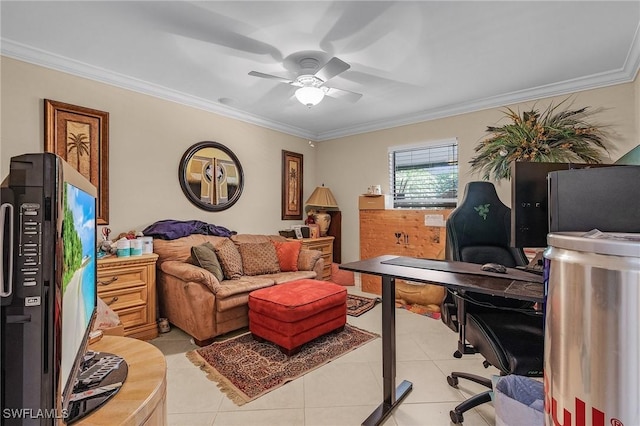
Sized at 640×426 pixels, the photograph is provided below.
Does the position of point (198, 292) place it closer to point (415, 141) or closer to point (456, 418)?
point (456, 418)

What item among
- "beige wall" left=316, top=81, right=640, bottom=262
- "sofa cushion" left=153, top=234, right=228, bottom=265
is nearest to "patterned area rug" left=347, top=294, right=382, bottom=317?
"beige wall" left=316, top=81, right=640, bottom=262

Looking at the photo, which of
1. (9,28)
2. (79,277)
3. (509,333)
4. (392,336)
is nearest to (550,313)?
(79,277)

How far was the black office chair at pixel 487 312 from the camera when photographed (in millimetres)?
1358

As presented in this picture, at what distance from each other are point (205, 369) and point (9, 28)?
9.36 ft

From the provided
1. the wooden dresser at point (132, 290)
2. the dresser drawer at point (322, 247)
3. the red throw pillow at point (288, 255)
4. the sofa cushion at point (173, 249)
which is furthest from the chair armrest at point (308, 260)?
the wooden dresser at point (132, 290)

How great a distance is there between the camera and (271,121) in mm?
4336

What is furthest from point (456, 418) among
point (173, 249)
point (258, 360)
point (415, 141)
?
point (415, 141)

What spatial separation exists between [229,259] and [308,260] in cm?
98

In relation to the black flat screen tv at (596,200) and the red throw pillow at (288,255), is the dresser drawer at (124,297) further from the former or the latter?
the black flat screen tv at (596,200)

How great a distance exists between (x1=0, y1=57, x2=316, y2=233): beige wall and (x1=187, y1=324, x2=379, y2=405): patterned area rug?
1593 millimetres

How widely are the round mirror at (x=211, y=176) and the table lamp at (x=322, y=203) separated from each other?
49.6 inches

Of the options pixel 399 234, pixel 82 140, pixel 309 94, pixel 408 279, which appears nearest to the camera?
pixel 408 279

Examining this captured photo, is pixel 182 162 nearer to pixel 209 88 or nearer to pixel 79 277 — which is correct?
pixel 209 88

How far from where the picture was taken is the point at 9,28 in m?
→ 2.14
